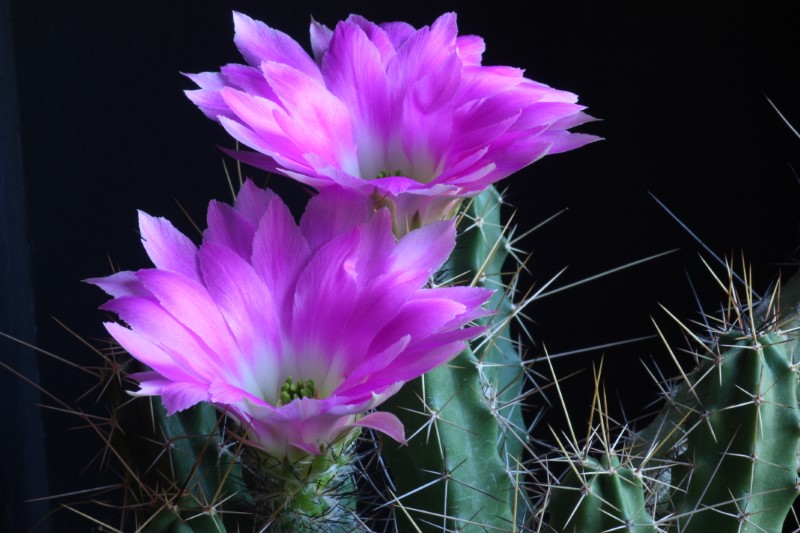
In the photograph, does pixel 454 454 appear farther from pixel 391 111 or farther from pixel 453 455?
pixel 391 111

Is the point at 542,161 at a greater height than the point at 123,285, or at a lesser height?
lesser

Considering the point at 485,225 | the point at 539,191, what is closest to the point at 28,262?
the point at 539,191

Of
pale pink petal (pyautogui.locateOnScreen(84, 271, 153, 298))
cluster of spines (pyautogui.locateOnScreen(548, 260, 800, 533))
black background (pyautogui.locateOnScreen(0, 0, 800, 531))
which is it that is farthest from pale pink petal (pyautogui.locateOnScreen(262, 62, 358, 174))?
black background (pyautogui.locateOnScreen(0, 0, 800, 531))

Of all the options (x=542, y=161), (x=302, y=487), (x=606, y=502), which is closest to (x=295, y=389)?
(x=302, y=487)

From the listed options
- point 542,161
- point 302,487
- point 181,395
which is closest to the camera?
point 181,395

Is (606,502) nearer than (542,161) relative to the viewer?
Yes

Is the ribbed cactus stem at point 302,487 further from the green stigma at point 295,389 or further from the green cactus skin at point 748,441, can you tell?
the green cactus skin at point 748,441
